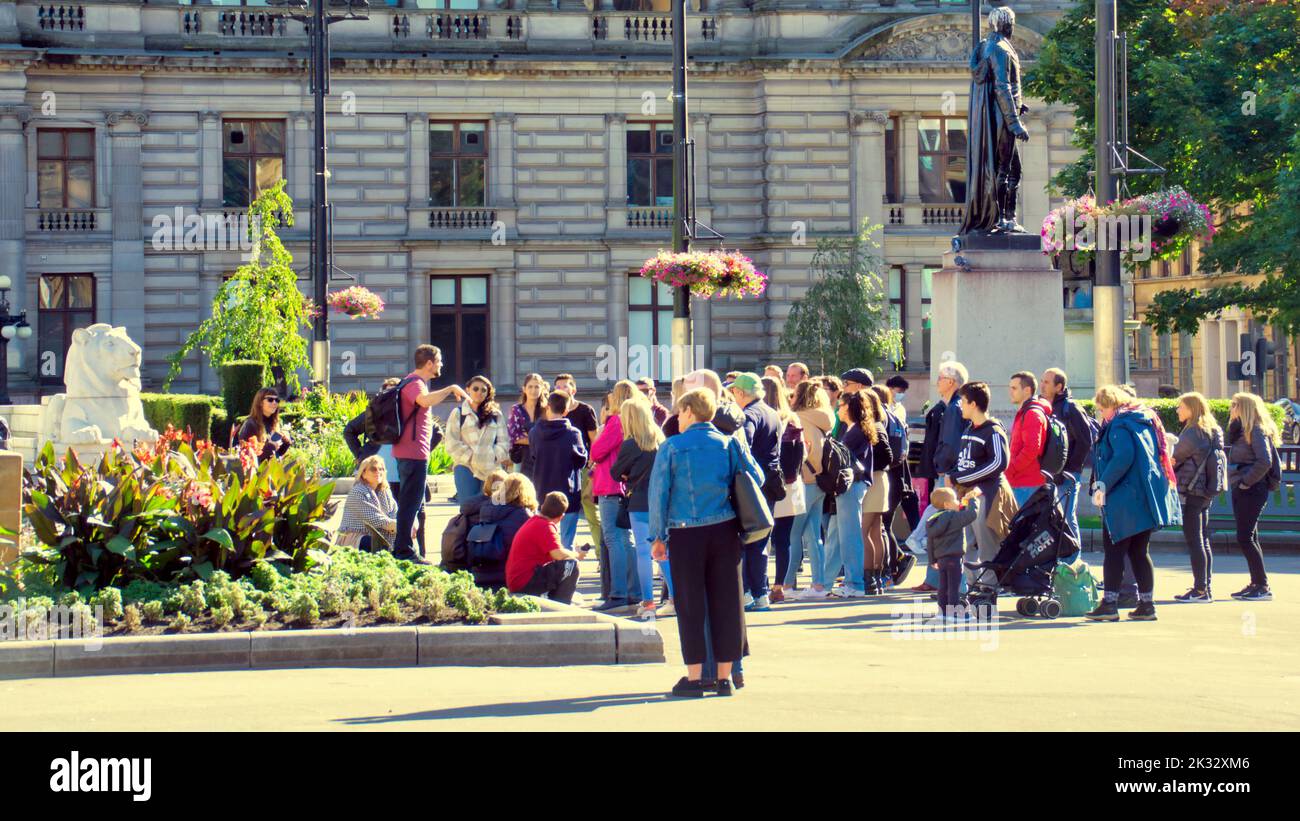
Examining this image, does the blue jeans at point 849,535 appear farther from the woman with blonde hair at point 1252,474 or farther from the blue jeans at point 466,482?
the blue jeans at point 466,482

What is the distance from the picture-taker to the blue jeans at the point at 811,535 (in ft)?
54.4

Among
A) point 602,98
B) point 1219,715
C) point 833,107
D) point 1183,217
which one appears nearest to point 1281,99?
point 1183,217

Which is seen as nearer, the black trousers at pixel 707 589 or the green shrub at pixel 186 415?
the black trousers at pixel 707 589

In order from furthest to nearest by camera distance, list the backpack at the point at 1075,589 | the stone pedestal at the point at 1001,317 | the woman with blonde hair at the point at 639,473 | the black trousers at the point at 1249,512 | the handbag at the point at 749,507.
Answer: the stone pedestal at the point at 1001,317
the black trousers at the point at 1249,512
the backpack at the point at 1075,589
the woman with blonde hair at the point at 639,473
the handbag at the point at 749,507

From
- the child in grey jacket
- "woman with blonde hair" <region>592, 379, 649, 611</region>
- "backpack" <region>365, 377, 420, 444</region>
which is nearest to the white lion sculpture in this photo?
"backpack" <region>365, 377, 420, 444</region>


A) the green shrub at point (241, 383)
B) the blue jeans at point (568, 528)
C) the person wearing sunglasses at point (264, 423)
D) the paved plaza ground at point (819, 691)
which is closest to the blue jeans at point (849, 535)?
the blue jeans at point (568, 528)

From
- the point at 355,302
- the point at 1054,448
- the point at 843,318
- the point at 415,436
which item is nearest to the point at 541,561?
the point at 415,436

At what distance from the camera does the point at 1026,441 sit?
15406 millimetres

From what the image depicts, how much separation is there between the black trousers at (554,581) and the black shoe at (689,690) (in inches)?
135

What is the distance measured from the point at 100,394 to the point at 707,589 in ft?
56.3

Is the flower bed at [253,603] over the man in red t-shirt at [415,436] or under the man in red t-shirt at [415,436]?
under

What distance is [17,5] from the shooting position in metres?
42.4

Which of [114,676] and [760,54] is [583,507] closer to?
[114,676]

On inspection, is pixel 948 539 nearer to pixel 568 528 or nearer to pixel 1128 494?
pixel 1128 494
